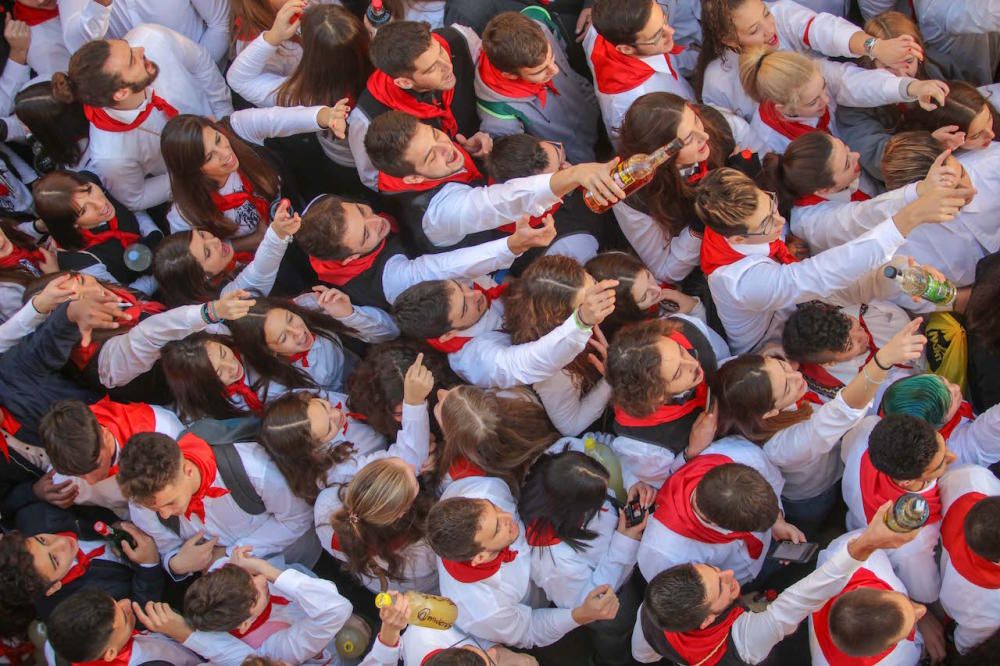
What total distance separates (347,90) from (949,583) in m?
3.12

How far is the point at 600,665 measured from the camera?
13.0ft

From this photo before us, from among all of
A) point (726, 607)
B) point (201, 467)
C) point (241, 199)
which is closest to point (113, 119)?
point (241, 199)

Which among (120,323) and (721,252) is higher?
(721,252)

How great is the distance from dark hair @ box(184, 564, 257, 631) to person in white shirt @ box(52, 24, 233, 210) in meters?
2.03

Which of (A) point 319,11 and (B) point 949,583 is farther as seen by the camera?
(A) point 319,11

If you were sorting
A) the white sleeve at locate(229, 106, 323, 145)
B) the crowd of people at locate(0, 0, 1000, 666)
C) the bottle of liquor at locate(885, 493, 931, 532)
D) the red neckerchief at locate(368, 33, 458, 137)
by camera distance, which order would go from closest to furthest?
1. the bottle of liquor at locate(885, 493, 931, 532)
2. the crowd of people at locate(0, 0, 1000, 666)
3. the red neckerchief at locate(368, 33, 458, 137)
4. the white sleeve at locate(229, 106, 323, 145)

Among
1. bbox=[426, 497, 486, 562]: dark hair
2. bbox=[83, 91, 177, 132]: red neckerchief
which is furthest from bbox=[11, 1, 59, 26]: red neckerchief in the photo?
bbox=[426, 497, 486, 562]: dark hair

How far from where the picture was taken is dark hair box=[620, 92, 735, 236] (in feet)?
11.5

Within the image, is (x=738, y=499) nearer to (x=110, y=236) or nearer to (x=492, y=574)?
→ (x=492, y=574)

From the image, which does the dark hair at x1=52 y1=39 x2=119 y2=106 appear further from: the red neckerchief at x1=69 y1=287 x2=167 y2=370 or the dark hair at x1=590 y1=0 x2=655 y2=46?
the dark hair at x1=590 y1=0 x2=655 y2=46

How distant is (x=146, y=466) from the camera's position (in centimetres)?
331

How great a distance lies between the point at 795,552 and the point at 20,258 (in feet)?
11.9

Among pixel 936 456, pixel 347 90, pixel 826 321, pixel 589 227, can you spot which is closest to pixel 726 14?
pixel 589 227

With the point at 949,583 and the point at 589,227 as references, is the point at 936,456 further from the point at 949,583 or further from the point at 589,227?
the point at 589,227
